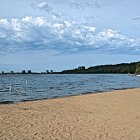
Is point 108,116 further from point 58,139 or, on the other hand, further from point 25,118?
point 58,139

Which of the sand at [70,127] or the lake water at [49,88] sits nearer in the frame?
the sand at [70,127]

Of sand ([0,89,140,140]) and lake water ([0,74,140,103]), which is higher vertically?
sand ([0,89,140,140])

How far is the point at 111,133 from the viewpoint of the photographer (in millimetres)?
13266

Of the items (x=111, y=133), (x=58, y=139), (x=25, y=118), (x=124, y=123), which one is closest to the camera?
(x=58, y=139)

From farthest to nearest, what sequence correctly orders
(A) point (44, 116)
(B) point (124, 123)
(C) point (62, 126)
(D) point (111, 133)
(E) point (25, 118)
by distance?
1. (A) point (44, 116)
2. (E) point (25, 118)
3. (B) point (124, 123)
4. (C) point (62, 126)
5. (D) point (111, 133)

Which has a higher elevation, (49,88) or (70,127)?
(70,127)

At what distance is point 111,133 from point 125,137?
82 centimetres

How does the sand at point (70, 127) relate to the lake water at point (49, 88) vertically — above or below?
above

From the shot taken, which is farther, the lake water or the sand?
the lake water

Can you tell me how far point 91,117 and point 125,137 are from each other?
5165mm

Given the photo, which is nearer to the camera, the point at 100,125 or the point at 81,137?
the point at 81,137

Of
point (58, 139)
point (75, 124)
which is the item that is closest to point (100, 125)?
point (75, 124)

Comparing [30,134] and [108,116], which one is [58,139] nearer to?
[30,134]

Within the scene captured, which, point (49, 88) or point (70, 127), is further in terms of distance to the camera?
point (49, 88)
